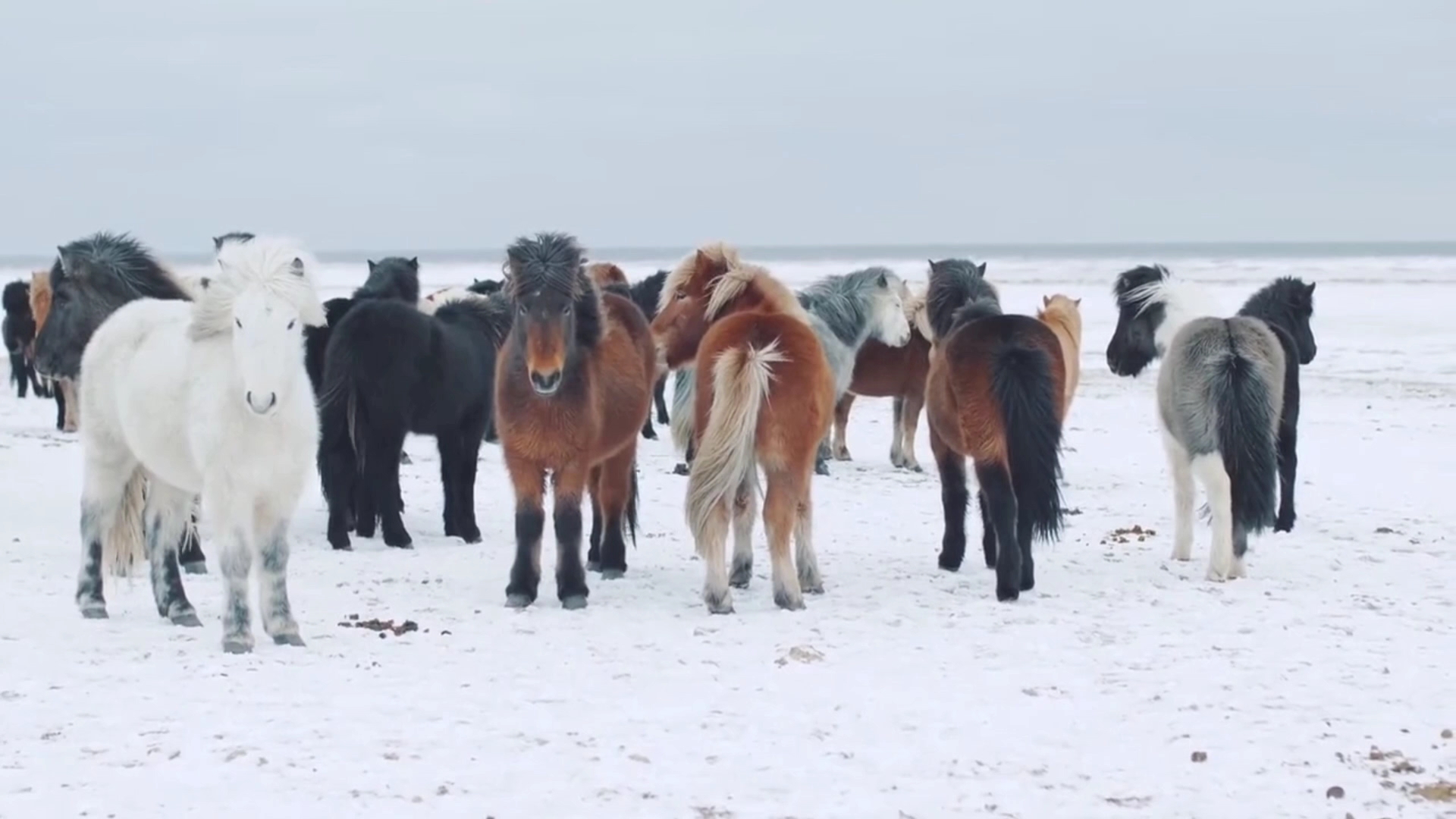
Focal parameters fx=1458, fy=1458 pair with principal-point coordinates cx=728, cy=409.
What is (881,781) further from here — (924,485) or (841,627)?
(924,485)

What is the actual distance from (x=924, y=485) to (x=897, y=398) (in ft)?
5.85

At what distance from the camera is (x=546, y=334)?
7.04 metres

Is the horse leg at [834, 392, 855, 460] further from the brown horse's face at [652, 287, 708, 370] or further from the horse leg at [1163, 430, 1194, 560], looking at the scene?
the brown horse's face at [652, 287, 708, 370]

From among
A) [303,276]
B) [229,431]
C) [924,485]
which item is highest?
[303,276]

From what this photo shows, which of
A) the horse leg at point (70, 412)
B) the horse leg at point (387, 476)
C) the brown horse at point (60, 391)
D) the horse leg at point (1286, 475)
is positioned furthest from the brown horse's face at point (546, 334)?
the brown horse at point (60, 391)

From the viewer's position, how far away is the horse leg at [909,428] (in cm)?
1448

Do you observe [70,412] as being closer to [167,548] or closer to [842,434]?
[842,434]

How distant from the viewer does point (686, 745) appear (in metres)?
5.06

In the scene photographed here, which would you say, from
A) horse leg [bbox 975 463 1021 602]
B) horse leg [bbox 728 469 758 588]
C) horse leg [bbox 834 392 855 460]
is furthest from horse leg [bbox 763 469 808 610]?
horse leg [bbox 834 392 855 460]

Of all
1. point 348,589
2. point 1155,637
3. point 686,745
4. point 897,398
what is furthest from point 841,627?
point 897,398

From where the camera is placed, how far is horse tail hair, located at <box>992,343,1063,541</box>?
783 cm

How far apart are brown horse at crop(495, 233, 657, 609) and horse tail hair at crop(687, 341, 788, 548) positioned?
62 centimetres

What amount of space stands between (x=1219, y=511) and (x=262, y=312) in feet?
17.8

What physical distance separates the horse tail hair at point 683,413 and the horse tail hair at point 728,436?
258cm
